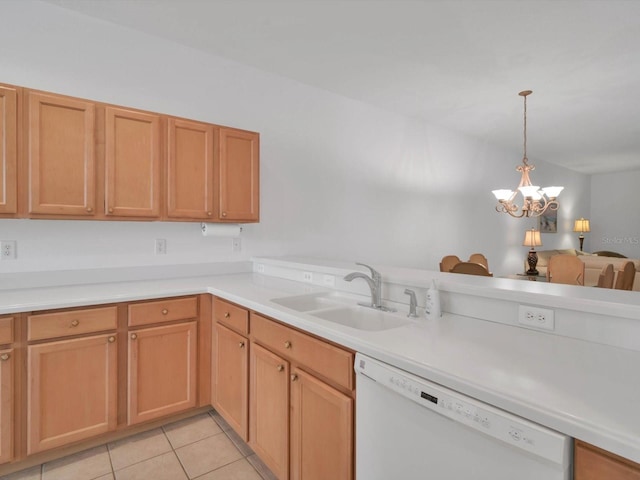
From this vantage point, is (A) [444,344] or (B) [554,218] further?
(B) [554,218]

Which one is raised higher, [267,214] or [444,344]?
[267,214]

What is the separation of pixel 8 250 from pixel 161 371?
4.07 ft

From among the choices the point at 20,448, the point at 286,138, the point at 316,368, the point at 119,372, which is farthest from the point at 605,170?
the point at 20,448

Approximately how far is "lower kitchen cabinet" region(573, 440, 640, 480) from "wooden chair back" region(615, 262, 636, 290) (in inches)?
153

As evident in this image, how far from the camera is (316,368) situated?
141cm

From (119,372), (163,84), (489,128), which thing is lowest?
(119,372)

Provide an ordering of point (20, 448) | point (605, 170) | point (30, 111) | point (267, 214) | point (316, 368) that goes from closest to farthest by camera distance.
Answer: point (316, 368), point (20, 448), point (30, 111), point (267, 214), point (605, 170)

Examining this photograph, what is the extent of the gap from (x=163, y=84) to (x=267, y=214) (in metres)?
1.37

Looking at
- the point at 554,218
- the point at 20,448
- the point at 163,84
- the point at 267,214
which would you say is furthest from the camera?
the point at 554,218

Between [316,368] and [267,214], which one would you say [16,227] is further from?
[316,368]

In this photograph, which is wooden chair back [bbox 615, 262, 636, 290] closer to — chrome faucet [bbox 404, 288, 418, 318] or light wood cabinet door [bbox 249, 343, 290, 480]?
chrome faucet [bbox 404, 288, 418, 318]

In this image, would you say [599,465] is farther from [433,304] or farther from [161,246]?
[161,246]

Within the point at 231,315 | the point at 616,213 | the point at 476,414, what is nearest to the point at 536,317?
the point at 476,414

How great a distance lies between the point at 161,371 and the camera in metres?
2.15
